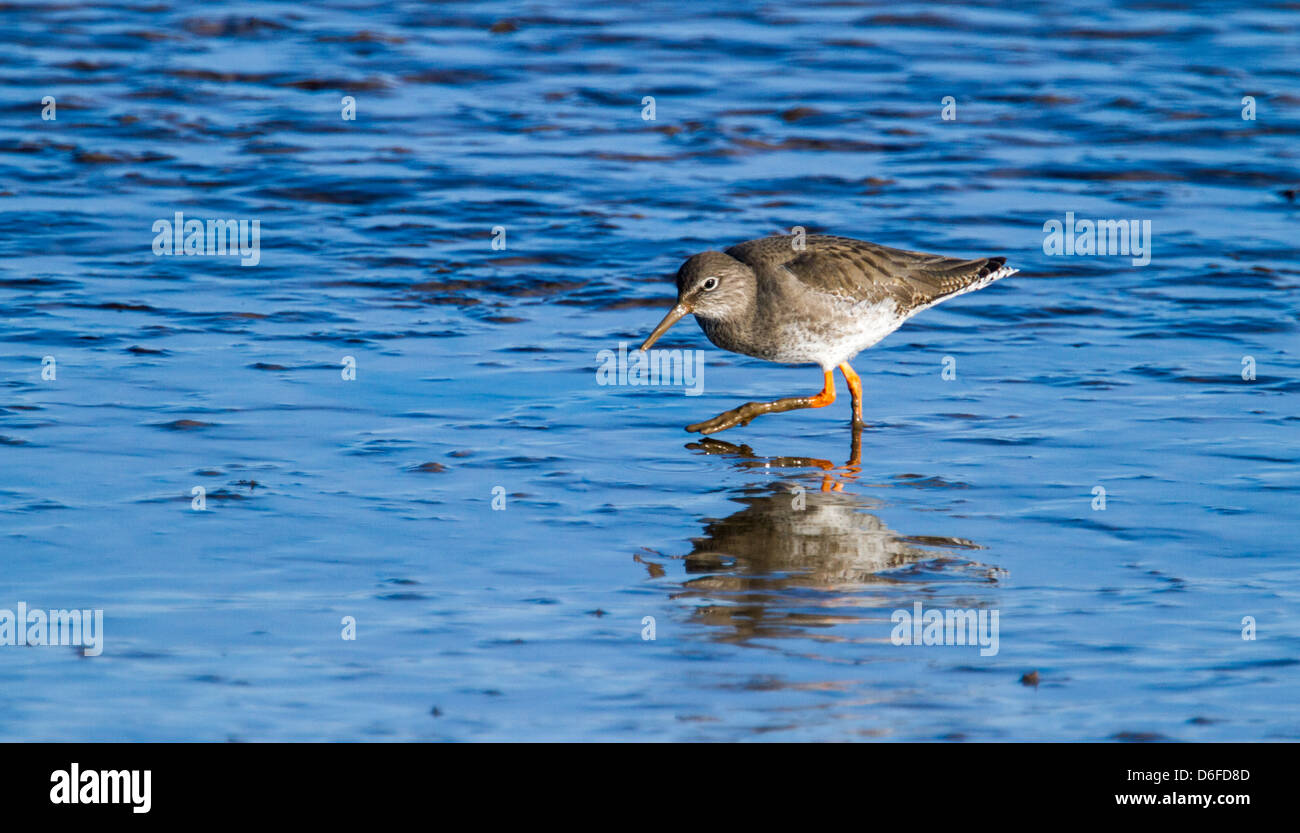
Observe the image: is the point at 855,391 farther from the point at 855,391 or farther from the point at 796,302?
the point at 796,302

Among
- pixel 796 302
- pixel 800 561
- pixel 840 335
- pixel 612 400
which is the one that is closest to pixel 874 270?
pixel 840 335

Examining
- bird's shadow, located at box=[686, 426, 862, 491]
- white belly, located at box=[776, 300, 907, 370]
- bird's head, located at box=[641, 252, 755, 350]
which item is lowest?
bird's shadow, located at box=[686, 426, 862, 491]

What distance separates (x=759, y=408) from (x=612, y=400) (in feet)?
3.30

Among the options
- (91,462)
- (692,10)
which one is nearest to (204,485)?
(91,462)

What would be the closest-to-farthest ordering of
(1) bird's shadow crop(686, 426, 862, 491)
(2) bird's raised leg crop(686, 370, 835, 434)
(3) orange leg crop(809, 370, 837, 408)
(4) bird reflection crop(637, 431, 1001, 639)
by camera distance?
(4) bird reflection crop(637, 431, 1001, 639)
(1) bird's shadow crop(686, 426, 862, 491)
(2) bird's raised leg crop(686, 370, 835, 434)
(3) orange leg crop(809, 370, 837, 408)

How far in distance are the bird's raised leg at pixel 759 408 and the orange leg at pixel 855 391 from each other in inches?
4.0

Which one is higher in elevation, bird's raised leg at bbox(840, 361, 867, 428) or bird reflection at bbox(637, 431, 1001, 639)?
bird's raised leg at bbox(840, 361, 867, 428)

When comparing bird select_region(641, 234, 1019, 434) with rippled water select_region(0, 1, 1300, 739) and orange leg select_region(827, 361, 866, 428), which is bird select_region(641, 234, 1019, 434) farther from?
rippled water select_region(0, 1, 1300, 739)

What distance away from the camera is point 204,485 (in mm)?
8375

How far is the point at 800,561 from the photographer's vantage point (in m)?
7.71

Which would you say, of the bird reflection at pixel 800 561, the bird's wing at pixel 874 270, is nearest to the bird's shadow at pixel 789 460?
the bird reflection at pixel 800 561

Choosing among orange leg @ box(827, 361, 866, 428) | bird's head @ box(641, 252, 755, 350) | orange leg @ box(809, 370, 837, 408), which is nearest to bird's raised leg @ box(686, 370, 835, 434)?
orange leg @ box(809, 370, 837, 408)

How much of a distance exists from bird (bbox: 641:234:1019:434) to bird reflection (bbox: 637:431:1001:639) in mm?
1245

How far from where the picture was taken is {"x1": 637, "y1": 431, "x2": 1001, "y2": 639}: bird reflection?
7027 mm
